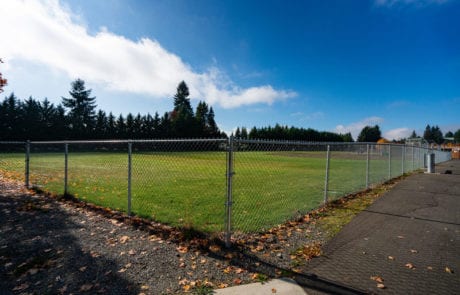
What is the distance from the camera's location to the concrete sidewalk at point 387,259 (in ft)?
9.55

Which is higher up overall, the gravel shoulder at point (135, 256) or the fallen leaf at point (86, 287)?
the gravel shoulder at point (135, 256)

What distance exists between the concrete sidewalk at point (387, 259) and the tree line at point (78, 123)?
50139mm

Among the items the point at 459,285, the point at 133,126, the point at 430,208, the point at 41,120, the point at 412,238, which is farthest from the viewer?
the point at 133,126

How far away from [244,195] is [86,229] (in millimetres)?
4865

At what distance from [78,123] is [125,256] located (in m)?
57.5

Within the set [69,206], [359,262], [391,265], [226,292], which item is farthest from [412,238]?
[69,206]

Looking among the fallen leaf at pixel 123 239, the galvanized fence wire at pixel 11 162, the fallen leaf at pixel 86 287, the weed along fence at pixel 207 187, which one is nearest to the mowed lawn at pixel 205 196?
the weed along fence at pixel 207 187

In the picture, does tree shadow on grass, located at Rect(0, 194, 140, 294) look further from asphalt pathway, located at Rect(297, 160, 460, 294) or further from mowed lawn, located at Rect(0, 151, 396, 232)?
asphalt pathway, located at Rect(297, 160, 460, 294)

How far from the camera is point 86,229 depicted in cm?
479

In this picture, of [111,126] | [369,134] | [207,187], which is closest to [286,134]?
[111,126]

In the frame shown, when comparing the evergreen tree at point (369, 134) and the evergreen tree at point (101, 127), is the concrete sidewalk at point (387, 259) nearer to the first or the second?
the evergreen tree at point (101, 127)

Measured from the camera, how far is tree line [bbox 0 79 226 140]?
4244 cm

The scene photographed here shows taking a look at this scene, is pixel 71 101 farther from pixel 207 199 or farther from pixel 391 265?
pixel 391 265

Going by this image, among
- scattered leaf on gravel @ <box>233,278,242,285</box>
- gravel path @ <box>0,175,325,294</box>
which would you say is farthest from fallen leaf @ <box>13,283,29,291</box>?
scattered leaf on gravel @ <box>233,278,242,285</box>
